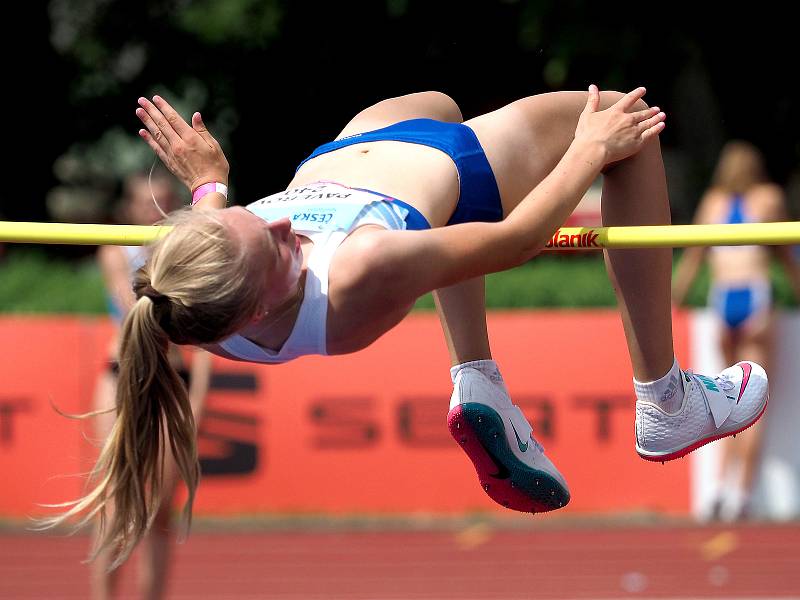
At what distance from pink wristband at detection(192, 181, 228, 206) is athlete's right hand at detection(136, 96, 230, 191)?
0.02m

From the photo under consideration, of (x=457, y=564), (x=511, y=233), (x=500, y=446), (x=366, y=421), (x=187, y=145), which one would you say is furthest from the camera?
(x=366, y=421)

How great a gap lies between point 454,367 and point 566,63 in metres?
6.69

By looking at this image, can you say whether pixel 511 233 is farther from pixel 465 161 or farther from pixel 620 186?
pixel 620 186

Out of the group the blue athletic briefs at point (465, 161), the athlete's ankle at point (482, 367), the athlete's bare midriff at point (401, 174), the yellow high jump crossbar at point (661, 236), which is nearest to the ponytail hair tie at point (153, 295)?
the yellow high jump crossbar at point (661, 236)

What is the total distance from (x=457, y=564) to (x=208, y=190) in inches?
157

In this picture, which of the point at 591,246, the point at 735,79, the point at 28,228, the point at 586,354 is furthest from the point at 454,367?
the point at 735,79

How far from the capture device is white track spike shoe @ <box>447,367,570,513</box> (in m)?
3.58

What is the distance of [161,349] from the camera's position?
3.03 m

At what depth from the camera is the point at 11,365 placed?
25.1 feet

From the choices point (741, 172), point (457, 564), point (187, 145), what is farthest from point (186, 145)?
point (741, 172)

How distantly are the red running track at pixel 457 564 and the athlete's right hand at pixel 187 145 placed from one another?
11.2 ft

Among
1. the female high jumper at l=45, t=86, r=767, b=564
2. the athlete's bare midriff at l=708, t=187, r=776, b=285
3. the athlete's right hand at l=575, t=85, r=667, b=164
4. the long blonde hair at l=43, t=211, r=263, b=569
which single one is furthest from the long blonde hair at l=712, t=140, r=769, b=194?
the long blonde hair at l=43, t=211, r=263, b=569

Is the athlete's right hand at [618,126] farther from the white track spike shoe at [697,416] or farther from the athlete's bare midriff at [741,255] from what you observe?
the athlete's bare midriff at [741,255]

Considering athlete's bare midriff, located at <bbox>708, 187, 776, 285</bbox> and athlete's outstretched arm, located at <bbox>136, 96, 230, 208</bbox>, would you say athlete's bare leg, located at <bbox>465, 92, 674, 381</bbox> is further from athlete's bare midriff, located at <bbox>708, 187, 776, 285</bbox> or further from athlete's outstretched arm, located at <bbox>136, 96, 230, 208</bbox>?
athlete's bare midriff, located at <bbox>708, 187, 776, 285</bbox>
